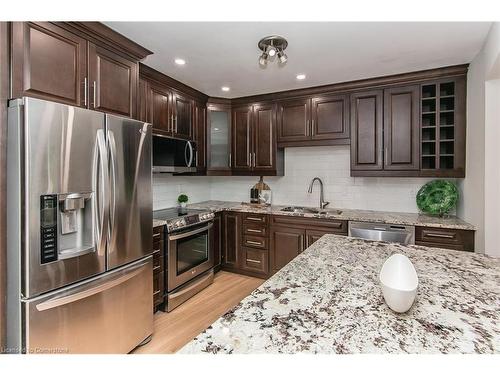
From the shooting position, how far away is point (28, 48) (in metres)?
1.42

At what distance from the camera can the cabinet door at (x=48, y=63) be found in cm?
139

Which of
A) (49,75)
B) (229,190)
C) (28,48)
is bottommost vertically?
(229,190)

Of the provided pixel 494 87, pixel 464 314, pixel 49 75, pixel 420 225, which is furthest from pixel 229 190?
pixel 464 314

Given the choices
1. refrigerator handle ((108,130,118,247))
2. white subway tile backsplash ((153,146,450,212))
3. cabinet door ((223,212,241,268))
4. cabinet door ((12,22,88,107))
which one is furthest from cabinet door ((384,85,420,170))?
cabinet door ((12,22,88,107))

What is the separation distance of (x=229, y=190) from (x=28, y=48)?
3051 millimetres

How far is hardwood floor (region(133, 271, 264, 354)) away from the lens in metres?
2.07

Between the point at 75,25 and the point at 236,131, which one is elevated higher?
the point at 75,25

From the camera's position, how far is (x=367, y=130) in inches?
115

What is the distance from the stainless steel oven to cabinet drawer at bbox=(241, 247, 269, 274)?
454 millimetres

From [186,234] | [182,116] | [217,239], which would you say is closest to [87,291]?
[186,234]

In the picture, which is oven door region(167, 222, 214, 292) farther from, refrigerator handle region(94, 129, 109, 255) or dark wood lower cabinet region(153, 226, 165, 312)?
refrigerator handle region(94, 129, 109, 255)

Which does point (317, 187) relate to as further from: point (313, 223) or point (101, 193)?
point (101, 193)

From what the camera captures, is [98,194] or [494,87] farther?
[494,87]
